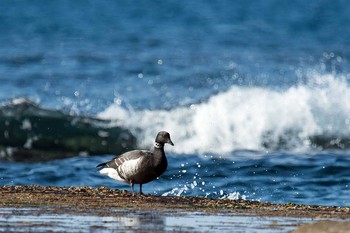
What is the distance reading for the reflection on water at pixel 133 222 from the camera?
1160 cm

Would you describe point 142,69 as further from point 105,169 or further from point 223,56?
point 105,169

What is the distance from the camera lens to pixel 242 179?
19344mm

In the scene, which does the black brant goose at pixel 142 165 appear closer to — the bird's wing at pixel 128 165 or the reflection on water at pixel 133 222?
the bird's wing at pixel 128 165

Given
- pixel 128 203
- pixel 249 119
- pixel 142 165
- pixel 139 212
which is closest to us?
pixel 139 212

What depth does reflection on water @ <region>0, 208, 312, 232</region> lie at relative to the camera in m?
11.6

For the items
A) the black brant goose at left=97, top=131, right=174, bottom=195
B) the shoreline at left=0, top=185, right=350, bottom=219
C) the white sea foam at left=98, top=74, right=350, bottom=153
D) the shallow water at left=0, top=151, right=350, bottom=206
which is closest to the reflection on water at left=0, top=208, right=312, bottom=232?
the shoreline at left=0, top=185, right=350, bottom=219

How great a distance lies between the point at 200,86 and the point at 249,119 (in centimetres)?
715

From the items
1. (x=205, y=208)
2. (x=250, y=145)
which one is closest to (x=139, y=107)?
(x=250, y=145)

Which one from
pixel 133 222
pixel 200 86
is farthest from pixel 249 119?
pixel 133 222

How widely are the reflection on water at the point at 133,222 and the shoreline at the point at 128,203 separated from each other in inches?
12.1

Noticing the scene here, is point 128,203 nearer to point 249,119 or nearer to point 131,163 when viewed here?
point 131,163

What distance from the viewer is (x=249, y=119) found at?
25016mm

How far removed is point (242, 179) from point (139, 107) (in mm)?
8056

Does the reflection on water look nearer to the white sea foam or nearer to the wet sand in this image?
the wet sand
